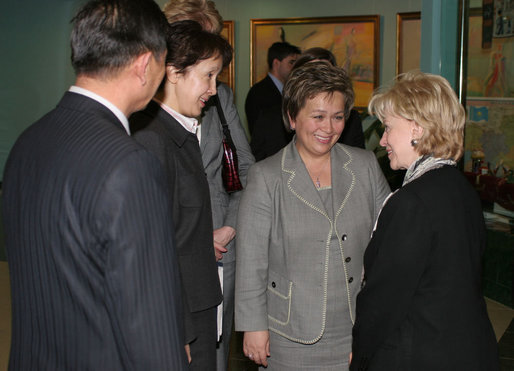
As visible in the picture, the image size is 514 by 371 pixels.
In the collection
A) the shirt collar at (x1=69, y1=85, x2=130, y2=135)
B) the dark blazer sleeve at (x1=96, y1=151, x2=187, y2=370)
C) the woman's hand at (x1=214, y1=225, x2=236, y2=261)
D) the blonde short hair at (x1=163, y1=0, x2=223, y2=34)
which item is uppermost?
the blonde short hair at (x1=163, y1=0, x2=223, y2=34)

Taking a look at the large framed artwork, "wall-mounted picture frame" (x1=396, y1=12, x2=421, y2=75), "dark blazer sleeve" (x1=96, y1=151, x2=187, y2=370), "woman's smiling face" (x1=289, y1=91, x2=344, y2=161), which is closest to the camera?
"dark blazer sleeve" (x1=96, y1=151, x2=187, y2=370)

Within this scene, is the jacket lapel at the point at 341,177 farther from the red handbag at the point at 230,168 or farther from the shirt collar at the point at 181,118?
the shirt collar at the point at 181,118

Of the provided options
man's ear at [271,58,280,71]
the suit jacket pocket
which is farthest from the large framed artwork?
the suit jacket pocket

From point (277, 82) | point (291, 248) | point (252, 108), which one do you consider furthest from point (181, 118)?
point (277, 82)

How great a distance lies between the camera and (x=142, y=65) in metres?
1.42

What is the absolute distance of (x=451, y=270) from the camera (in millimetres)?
1838

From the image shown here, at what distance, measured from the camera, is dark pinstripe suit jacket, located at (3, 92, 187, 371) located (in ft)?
4.13

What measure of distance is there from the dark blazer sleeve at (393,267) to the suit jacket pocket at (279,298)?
48 centimetres

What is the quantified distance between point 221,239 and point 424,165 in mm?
1067

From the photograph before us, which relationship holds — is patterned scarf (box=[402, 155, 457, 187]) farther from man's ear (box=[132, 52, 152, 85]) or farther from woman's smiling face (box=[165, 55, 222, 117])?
man's ear (box=[132, 52, 152, 85])

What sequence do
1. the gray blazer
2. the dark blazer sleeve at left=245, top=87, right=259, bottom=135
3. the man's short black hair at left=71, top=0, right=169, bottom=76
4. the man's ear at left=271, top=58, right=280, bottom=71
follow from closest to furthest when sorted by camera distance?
the man's short black hair at left=71, top=0, right=169, bottom=76 → the gray blazer → the dark blazer sleeve at left=245, top=87, right=259, bottom=135 → the man's ear at left=271, top=58, right=280, bottom=71

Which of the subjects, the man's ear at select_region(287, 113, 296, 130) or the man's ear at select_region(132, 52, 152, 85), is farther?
the man's ear at select_region(287, 113, 296, 130)

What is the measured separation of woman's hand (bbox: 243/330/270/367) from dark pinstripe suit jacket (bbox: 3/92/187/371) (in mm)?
1030

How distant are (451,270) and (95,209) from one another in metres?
1.15
